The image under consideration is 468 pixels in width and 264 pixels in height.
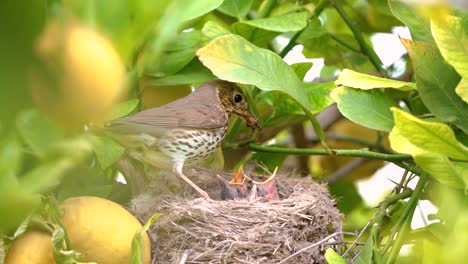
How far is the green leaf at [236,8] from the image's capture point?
1530 millimetres

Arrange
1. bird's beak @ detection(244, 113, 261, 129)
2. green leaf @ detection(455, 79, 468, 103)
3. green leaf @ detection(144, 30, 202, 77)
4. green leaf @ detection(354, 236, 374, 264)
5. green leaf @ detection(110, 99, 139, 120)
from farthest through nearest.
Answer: bird's beak @ detection(244, 113, 261, 129) → green leaf @ detection(144, 30, 202, 77) → green leaf @ detection(110, 99, 139, 120) → green leaf @ detection(354, 236, 374, 264) → green leaf @ detection(455, 79, 468, 103)

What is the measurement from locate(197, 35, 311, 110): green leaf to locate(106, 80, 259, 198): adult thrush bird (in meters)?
0.39

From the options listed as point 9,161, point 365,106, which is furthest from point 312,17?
point 9,161

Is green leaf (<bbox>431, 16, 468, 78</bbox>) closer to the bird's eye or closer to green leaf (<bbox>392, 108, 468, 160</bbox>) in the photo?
green leaf (<bbox>392, 108, 468, 160</bbox>)

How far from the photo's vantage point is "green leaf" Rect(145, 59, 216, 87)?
1.42 m

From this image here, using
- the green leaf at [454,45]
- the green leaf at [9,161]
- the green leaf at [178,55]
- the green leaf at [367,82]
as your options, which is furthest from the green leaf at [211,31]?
the green leaf at [9,161]

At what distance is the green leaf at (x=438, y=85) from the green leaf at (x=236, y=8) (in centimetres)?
47

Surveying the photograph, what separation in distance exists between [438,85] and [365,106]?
5.2 inches

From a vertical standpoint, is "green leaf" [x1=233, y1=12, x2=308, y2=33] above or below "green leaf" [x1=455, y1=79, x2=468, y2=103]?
below

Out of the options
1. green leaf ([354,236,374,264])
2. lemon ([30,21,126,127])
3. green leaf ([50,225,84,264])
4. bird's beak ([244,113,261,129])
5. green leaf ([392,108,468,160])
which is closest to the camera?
lemon ([30,21,126,127])

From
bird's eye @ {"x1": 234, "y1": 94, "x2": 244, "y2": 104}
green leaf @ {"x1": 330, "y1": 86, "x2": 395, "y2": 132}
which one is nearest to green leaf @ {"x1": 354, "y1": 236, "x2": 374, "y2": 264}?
green leaf @ {"x1": 330, "y1": 86, "x2": 395, "y2": 132}

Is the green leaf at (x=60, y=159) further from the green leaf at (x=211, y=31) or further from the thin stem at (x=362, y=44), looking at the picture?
the thin stem at (x=362, y=44)

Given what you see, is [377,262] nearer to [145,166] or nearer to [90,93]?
[145,166]

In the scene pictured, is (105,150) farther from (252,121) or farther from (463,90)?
(463,90)
